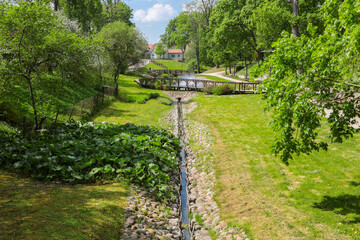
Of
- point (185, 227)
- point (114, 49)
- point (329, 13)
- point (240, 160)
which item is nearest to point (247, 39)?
point (114, 49)

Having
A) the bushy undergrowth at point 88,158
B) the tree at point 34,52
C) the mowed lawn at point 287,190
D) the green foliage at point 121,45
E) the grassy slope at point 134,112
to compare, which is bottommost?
the mowed lawn at point 287,190

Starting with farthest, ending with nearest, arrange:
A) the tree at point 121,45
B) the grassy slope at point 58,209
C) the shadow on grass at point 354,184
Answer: the tree at point 121,45 < the shadow on grass at point 354,184 < the grassy slope at point 58,209

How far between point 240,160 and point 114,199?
7242 mm

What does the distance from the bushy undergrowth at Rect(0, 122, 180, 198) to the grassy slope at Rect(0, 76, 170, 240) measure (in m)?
0.59

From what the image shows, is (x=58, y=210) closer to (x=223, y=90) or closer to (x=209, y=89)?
(x=223, y=90)

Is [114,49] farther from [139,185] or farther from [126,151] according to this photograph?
[139,185]

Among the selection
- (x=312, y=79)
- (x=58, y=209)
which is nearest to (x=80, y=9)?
(x=58, y=209)

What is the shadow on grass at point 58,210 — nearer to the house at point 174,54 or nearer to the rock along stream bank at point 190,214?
the rock along stream bank at point 190,214

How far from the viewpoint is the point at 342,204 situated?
884 cm

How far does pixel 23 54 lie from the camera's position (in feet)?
40.2

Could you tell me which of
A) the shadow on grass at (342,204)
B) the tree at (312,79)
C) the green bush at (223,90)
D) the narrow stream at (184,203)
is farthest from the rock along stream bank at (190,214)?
the green bush at (223,90)

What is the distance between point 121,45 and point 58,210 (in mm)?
28895

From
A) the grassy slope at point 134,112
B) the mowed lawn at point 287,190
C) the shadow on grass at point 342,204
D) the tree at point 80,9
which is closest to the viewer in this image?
the mowed lawn at point 287,190

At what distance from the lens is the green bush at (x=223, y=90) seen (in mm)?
35409
